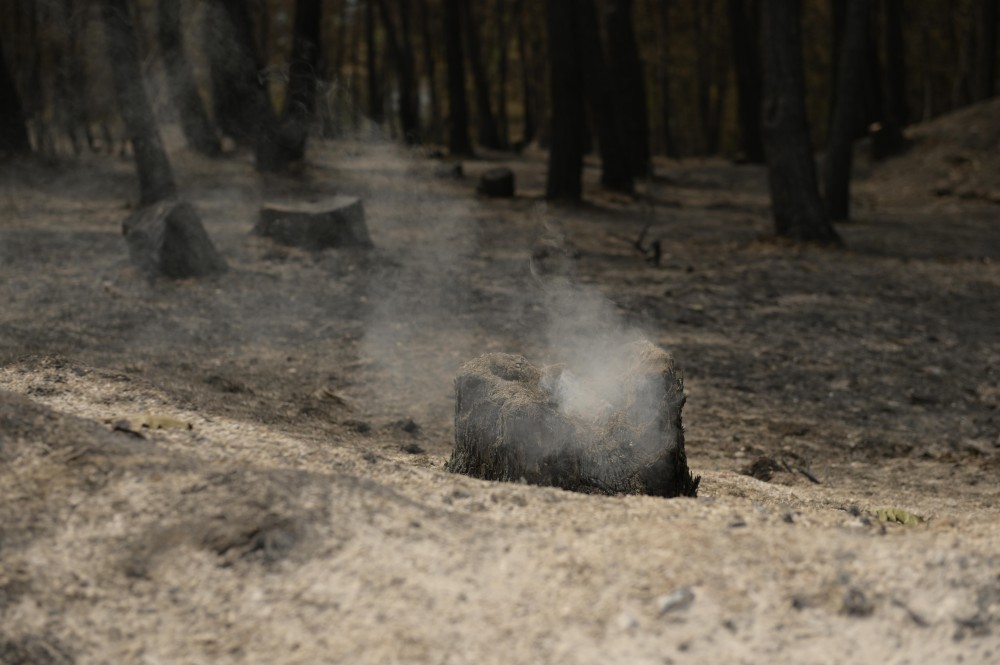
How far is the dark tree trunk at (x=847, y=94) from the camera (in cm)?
1125

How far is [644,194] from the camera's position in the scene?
14.2 m

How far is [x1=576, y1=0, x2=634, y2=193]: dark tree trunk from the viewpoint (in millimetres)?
12781

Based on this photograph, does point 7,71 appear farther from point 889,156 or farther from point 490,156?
point 889,156

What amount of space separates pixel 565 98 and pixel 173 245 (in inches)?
214

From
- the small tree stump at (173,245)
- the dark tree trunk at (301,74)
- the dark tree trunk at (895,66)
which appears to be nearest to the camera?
the small tree stump at (173,245)

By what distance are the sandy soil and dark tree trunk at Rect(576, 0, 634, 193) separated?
1.27m

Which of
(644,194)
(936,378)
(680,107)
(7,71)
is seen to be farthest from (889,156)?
(680,107)

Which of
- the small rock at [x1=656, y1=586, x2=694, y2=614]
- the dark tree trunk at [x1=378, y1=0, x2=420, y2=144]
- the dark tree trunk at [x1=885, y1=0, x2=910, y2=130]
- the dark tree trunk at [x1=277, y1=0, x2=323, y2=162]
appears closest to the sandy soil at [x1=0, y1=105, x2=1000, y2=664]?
the small rock at [x1=656, y1=586, x2=694, y2=614]

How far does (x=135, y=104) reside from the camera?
8953 millimetres

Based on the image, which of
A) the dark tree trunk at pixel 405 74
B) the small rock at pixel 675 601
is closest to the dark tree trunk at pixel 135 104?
the small rock at pixel 675 601

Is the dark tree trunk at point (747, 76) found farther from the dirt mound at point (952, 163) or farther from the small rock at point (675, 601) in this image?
the small rock at point (675, 601)

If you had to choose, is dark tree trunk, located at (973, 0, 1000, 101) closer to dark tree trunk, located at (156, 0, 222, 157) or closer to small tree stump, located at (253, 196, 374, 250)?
dark tree trunk, located at (156, 0, 222, 157)

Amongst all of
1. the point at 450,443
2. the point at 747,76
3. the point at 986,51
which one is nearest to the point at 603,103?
the point at 747,76

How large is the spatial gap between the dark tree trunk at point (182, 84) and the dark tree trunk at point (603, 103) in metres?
4.71
